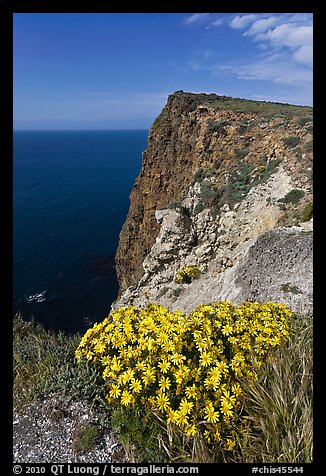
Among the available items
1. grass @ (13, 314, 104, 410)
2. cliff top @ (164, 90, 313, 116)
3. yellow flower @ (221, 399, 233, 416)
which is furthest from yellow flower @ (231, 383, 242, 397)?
cliff top @ (164, 90, 313, 116)

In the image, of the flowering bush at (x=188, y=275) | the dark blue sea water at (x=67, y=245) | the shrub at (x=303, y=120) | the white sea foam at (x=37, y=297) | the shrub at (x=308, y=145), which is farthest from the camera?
the white sea foam at (x=37, y=297)

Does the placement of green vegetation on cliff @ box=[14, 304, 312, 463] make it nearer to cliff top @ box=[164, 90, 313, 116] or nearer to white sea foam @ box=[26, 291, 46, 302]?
cliff top @ box=[164, 90, 313, 116]

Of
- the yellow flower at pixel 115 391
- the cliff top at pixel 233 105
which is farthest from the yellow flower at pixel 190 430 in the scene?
the cliff top at pixel 233 105

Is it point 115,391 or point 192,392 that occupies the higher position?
point 192,392

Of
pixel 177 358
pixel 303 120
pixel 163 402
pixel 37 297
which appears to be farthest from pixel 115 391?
pixel 37 297

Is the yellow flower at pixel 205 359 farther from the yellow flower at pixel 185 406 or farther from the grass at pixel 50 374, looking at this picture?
the grass at pixel 50 374

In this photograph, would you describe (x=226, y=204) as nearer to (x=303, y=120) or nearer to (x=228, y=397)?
(x=303, y=120)

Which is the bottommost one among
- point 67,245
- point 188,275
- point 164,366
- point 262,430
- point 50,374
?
point 67,245
